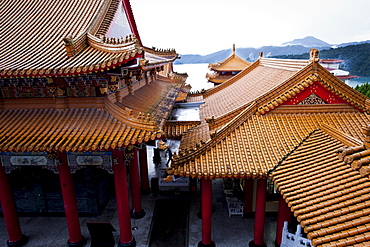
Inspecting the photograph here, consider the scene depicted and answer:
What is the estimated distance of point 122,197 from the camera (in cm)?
920

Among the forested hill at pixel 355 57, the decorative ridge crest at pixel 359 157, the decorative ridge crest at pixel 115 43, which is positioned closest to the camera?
the decorative ridge crest at pixel 359 157

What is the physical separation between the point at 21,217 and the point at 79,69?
9502 mm

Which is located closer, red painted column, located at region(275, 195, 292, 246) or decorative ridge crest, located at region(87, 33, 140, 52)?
decorative ridge crest, located at region(87, 33, 140, 52)

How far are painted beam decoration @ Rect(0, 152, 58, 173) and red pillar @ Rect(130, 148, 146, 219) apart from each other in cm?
319

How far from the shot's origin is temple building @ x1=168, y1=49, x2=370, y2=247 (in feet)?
17.3

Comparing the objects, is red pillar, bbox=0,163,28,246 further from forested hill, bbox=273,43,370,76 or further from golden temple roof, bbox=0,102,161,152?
forested hill, bbox=273,43,370,76

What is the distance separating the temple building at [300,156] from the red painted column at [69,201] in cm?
416

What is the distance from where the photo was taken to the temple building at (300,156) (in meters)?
5.27

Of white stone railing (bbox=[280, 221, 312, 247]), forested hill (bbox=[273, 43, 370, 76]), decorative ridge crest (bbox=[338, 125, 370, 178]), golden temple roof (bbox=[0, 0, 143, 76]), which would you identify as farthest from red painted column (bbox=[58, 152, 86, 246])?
forested hill (bbox=[273, 43, 370, 76])

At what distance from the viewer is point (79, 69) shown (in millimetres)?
6855

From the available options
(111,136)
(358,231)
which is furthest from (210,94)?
(358,231)

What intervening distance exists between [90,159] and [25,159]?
2.49 metres

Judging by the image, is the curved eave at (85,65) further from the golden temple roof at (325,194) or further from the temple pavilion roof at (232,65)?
the temple pavilion roof at (232,65)

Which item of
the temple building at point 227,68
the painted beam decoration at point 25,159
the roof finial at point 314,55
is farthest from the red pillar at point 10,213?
the temple building at point 227,68
